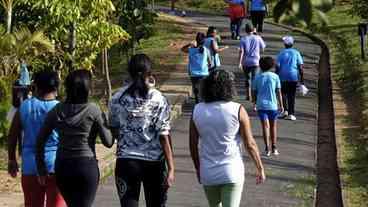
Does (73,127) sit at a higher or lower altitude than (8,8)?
lower

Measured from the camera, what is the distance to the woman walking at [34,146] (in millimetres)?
6617

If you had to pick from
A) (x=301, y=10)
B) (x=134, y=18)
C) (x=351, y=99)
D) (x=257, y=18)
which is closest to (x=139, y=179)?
(x=301, y=10)

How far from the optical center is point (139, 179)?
6.54m

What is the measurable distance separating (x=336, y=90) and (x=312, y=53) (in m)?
5.86

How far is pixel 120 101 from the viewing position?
6555 millimetres

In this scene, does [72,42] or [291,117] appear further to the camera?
[291,117]

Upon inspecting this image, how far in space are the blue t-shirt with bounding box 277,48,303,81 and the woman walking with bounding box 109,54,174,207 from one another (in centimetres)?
920

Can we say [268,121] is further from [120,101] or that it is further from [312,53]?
[312,53]

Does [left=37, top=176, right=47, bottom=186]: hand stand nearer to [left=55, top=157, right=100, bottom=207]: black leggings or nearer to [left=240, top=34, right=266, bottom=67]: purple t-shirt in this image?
[left=55, top=157, right=100, bottom=207]: black leggings

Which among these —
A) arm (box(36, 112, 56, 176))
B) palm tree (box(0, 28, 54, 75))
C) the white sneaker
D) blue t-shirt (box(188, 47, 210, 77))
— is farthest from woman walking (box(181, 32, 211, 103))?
arm (box(36, 112, 56, 176))

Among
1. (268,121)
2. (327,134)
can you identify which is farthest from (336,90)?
(268,121)

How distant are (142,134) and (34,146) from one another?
807mm

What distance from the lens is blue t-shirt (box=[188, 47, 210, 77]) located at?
15930 mm

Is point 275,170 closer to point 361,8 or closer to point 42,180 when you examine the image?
point 42,180
